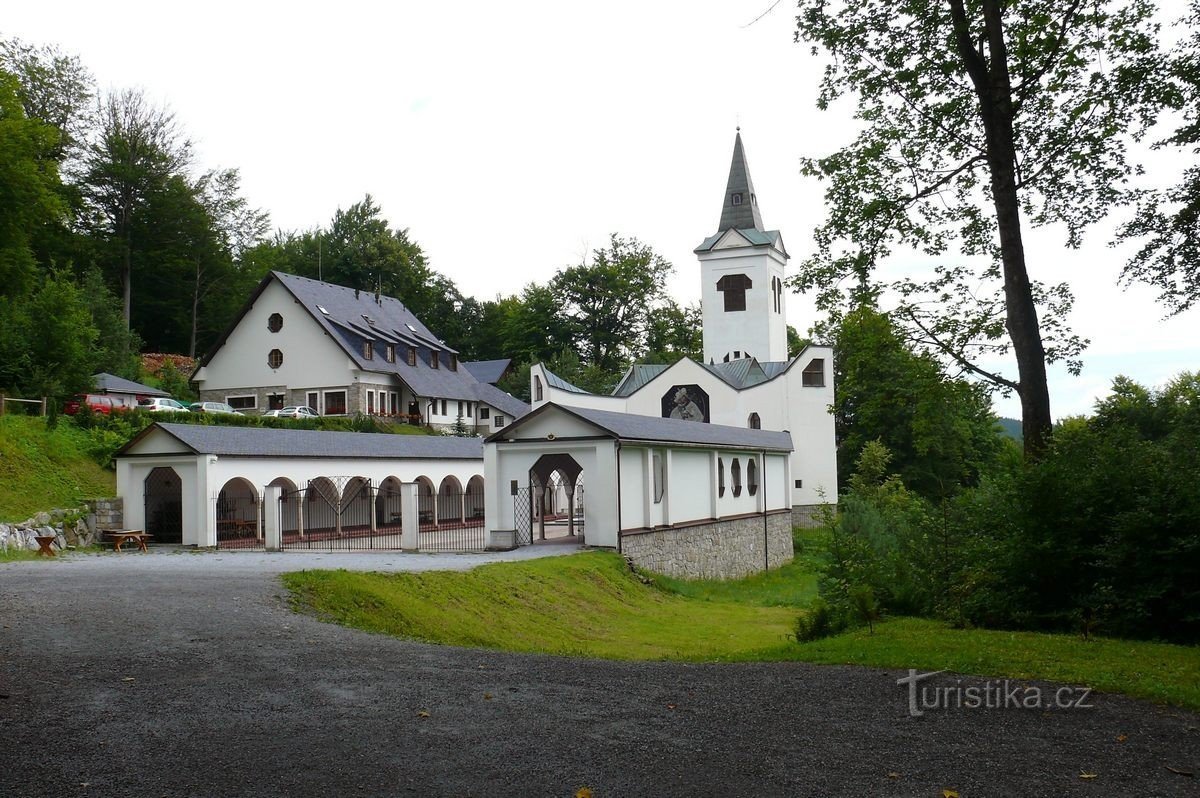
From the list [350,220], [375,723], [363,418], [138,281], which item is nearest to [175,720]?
[375,723]

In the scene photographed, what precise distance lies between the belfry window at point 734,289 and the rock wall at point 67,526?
37588mm

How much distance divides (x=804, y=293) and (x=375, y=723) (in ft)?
39.6

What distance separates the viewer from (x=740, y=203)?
58812 millimetres

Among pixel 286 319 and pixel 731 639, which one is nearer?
pixel 731 639

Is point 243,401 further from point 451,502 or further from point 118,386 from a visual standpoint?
point 451,502

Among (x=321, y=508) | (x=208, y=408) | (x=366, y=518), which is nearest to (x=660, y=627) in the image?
(x=321, y=508)

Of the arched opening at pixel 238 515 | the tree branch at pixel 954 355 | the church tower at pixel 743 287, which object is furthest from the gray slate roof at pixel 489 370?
the tree branch at pixel 954 355

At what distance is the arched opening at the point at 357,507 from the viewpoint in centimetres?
3262

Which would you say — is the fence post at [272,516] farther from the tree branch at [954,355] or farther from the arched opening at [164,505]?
the tree branch at [954,355]

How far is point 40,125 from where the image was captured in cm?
4109

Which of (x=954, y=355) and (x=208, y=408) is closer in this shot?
(x=954, y=355)

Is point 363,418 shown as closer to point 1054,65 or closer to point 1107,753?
point 1054,65

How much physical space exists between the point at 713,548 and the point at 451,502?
11471 millimetres

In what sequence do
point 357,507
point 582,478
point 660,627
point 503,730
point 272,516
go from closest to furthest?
1. point 503,730
2. point 660,627
3. point 582,478
4. point 272,516
5. point 357,507
